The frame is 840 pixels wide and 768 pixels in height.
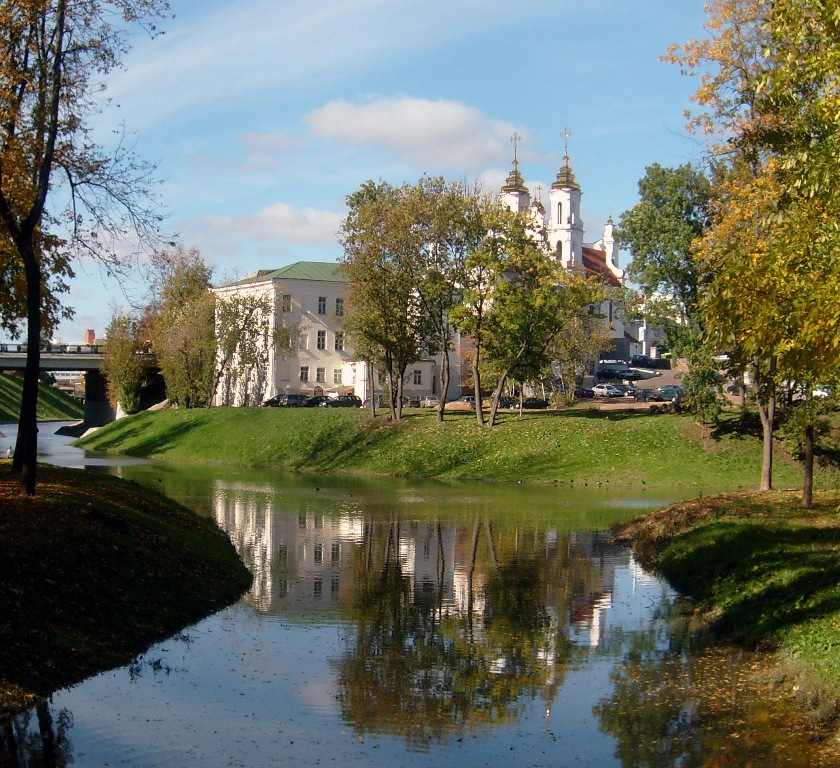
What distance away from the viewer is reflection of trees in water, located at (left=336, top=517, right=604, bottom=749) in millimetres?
12914

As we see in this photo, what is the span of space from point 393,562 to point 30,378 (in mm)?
9051

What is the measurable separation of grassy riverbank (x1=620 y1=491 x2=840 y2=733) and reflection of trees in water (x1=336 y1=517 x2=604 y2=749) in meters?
2.33

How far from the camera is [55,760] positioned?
1048 centimetres

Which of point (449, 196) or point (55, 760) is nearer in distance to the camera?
point (55, 760)

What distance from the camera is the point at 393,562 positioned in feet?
81.4

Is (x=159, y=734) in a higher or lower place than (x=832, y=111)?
lower

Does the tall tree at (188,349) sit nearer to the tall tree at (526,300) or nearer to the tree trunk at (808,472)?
the tall tree at (526,300)

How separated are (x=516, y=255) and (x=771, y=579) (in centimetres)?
4128

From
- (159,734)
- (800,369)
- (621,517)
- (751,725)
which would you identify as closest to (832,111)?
(800,369)

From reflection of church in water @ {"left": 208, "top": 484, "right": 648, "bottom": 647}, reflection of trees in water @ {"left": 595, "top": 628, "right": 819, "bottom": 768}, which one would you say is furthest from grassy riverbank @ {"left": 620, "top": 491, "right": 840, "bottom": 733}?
reflection of church in water @ {"left": 208, "top": 484, "right": 648, "bottom": 647}

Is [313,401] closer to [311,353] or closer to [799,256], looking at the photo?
[311,353]

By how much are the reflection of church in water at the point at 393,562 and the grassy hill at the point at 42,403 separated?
360 feet

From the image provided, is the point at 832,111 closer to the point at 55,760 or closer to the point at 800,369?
the point at 800,369

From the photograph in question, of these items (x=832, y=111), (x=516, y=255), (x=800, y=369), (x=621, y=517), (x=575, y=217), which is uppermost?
(x=575, y=217)
